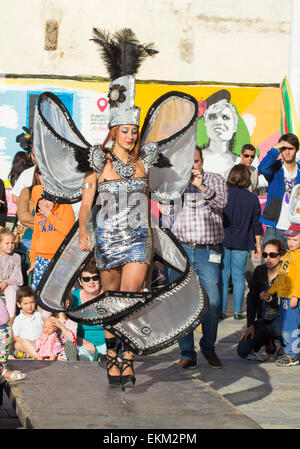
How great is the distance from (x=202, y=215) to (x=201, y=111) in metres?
9.53

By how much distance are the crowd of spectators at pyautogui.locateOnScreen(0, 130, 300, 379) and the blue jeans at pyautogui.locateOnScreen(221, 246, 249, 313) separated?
1.48 m

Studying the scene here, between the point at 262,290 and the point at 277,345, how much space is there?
919 millimetres

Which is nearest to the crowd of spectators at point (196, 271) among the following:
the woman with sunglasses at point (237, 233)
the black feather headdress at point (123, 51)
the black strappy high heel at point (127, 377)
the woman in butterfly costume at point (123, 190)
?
the woman in butterfly costume at point (123, 190)

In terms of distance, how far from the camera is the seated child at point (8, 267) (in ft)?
30.1

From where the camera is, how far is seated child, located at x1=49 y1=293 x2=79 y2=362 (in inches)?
299

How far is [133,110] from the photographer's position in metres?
6.00

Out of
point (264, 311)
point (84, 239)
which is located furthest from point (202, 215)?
point (84, 239)

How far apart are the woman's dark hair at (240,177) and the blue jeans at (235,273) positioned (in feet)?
2.77

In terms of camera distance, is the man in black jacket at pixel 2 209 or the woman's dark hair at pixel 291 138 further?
the man in black jacket at pixel 2 209

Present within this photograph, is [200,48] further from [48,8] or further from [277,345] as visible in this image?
[277,345]

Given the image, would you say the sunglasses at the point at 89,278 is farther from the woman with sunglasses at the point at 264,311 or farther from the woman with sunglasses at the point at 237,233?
the woman with sunglasses at the point at 237,233

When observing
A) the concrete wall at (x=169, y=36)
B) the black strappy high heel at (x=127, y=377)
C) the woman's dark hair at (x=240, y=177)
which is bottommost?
the black strappy high heel at (x=127, y=377)

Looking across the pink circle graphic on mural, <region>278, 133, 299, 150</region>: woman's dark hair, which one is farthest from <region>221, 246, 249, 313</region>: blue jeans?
the pink circle graphic on mural

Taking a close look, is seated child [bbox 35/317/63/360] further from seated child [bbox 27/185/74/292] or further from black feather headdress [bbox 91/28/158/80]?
black feather headdress [bbox 91/28/158/80]
